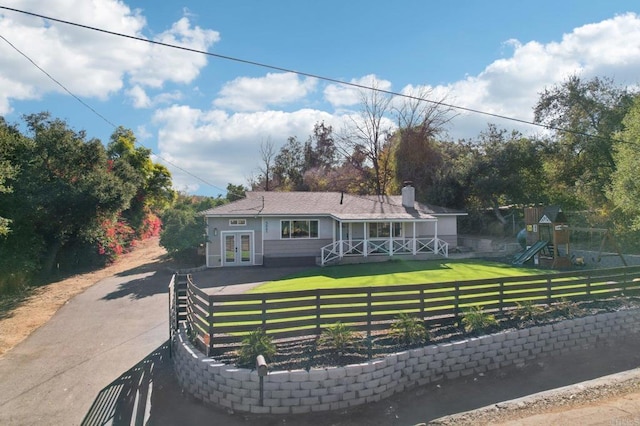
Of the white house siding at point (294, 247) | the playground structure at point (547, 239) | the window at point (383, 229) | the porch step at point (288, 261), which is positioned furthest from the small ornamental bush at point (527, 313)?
the window at point (383, 229)

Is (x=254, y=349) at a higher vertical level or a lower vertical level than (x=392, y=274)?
higher

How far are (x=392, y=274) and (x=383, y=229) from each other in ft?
19.8

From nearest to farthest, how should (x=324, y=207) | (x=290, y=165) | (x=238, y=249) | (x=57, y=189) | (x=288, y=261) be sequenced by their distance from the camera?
(x=57, y=189), (x=238, y=249), (x=288, y=261), (x=324, y=207), (x=290, y=165)

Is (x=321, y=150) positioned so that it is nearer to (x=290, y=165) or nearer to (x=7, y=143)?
(x=290, y=165)

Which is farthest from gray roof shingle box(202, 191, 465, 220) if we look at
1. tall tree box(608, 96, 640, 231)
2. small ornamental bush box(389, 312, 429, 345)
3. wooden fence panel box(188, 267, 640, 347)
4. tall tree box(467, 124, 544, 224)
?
small ornamental bush box(389, 312, 429, 345)

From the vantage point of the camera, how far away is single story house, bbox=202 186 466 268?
20000 millimetres

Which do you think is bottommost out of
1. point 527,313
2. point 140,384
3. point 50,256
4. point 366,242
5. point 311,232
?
point 140,384

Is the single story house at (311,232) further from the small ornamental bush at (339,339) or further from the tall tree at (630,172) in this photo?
the small ornamental bush at (339,339)

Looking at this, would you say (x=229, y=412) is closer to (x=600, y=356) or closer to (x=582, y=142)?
(x=600, y=356)

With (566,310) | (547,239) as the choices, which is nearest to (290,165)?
(547,239)

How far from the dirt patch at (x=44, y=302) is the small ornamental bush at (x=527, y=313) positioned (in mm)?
11688

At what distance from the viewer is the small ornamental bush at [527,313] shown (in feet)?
27.3

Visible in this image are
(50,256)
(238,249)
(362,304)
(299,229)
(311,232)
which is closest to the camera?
(362,304)

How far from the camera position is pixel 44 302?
13.3m
